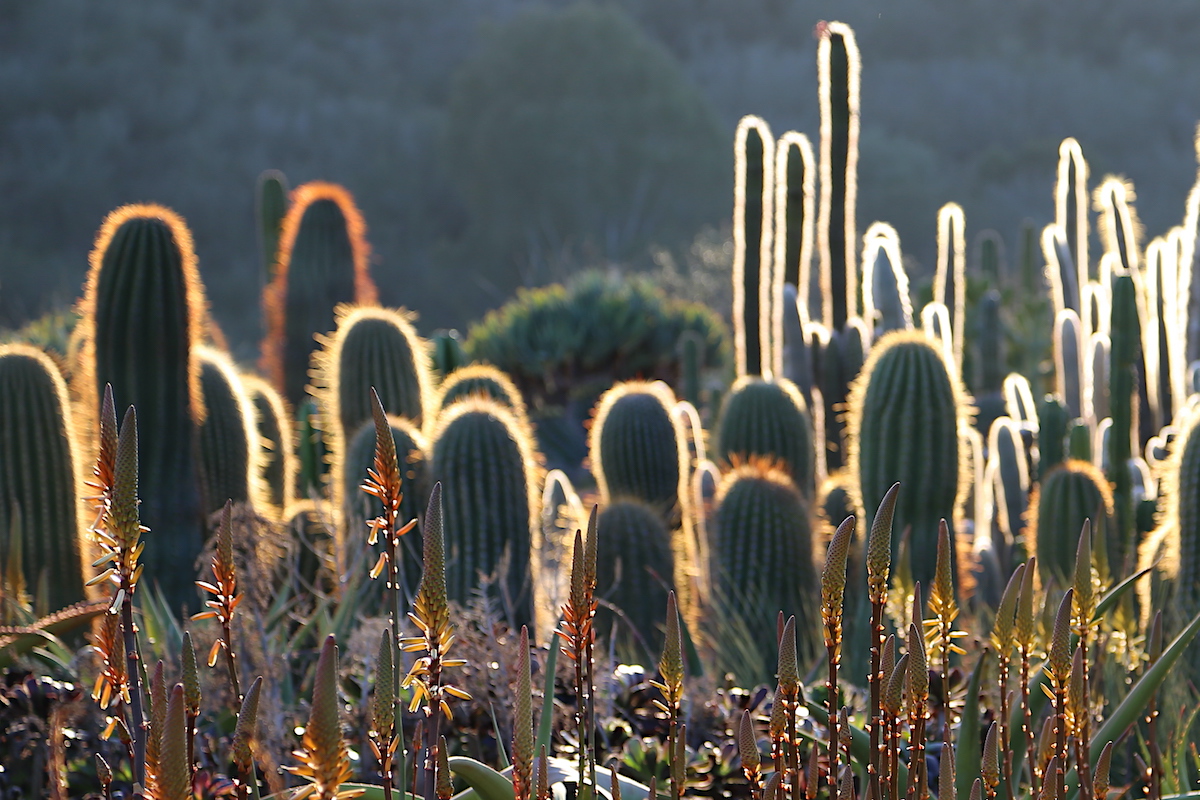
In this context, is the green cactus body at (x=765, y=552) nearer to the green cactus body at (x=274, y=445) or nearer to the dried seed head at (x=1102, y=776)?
the green cactus body at (x=274, y=445)

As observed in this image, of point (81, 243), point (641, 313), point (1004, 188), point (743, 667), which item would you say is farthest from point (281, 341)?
point (1004, 188)

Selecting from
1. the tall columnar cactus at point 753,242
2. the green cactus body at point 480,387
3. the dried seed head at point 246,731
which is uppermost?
the tall columnar cactus at point 753,242

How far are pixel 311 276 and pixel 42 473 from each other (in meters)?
3.43

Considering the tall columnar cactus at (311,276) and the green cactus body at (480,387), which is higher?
the tall columnar cactus at (311,276)

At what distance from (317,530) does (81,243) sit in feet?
69.3

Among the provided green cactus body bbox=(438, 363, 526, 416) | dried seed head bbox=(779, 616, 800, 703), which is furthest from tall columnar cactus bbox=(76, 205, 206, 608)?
dried seed head bbox=(779, 616, 800, 703)

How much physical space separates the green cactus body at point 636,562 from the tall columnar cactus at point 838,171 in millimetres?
2108

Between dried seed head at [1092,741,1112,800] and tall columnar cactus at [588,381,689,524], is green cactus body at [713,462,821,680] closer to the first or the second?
tall columnar cactus at [588,381,689,524]

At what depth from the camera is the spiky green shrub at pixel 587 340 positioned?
38.9 ft

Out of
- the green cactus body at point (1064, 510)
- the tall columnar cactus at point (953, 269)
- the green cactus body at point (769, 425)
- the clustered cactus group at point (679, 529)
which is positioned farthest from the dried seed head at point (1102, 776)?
the tall columnar cactus at point (953, 269)

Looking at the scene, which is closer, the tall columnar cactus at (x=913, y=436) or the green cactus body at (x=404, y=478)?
the green cactus body at (x=404, y=478)

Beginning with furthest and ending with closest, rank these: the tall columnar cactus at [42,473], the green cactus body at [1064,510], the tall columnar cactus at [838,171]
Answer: the tall columnar cactus at [838,171], the green cactus body at [1064,510], the tall columnar cactus at [42,473]

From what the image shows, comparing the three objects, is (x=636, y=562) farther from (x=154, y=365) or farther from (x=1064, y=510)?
(x=154, y=365)

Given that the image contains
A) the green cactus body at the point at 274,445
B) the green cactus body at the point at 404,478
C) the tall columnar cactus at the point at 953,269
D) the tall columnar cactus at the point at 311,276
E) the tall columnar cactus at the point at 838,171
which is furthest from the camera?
the tall columnar cactus at the point at 311,276
